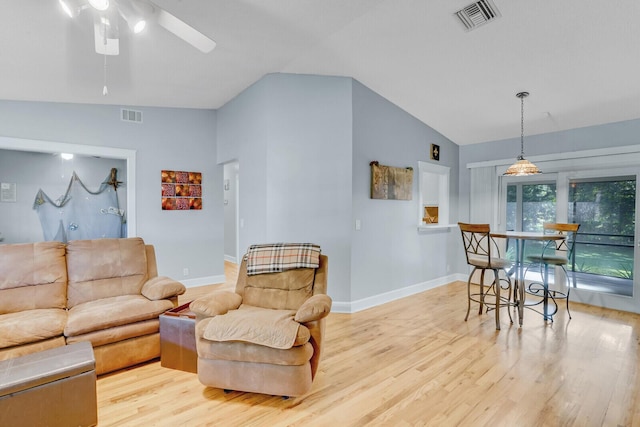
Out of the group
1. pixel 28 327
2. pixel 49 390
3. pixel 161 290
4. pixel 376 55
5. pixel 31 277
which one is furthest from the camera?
pixel 376 55

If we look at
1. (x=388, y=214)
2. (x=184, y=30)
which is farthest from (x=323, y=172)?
(x=184, y=30)

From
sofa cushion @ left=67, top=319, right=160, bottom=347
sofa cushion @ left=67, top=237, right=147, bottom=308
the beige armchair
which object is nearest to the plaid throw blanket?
the beige armchair

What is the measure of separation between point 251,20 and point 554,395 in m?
3.60

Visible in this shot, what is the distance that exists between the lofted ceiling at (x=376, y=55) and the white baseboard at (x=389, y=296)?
2581 millimetres

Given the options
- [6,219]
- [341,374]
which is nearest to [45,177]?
[6,219]

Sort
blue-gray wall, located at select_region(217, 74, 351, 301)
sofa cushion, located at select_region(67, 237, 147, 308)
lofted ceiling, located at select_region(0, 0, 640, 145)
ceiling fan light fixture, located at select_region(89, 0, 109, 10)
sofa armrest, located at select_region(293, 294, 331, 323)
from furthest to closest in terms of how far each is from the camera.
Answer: blue-gray wall, located at select_region(217, 74, 351, 301), sofa cushion, located at select_region(67, 237, 147, 308), lofted ceiling, located at select_region(0, 0, 640, 145), sofa armrest, located at select_region(293, 294, 331, 323), ceiling fan light fixture, located at select_region(89, 0, 109, 10)

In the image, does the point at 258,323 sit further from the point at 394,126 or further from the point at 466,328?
the point at 394,126

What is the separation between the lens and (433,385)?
2.17 metres

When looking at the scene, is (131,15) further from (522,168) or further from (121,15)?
(522,168)

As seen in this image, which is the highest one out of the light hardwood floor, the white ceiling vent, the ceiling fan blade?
the white ceiling vent

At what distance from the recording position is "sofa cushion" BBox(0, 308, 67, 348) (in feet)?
6.56

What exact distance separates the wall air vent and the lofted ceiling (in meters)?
0.14

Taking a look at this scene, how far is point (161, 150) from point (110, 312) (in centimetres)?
293

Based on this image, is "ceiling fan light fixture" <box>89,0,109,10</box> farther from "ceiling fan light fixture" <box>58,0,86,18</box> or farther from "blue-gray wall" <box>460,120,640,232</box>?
"blue-gray wall" <box>460,120,640,232</box>
